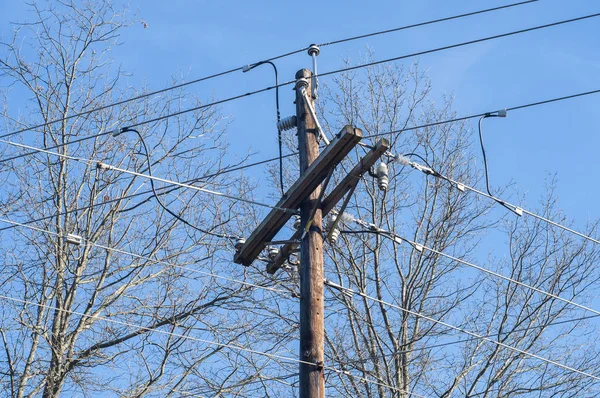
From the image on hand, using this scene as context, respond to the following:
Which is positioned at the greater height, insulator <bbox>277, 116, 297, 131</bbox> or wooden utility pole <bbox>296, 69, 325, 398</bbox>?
insulator <bbox>277, 116, 297, 131</bbox>

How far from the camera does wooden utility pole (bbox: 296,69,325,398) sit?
27.7ft

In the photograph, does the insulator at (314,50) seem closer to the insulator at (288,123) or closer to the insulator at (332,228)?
the insulator at (288,123)

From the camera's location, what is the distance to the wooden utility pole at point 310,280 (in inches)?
332

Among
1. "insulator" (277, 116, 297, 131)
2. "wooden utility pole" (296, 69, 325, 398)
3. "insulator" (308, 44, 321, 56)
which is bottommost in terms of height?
"wooden utility pole" (296, 69, 325, 398)

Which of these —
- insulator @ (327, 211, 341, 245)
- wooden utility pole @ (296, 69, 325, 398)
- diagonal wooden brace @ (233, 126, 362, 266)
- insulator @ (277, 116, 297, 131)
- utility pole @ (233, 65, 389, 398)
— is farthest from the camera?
insulator @ (277, 116, 297, 131)

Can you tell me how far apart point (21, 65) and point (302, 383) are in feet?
36.3

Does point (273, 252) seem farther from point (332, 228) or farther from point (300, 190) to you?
point (300, 190)

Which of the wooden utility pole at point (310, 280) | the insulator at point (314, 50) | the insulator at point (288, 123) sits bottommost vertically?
the wooden utility pole at point (310, 280)

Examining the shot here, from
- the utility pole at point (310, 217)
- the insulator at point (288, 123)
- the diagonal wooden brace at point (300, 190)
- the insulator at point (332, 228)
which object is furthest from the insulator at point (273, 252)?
the insulator at point (288, 123)

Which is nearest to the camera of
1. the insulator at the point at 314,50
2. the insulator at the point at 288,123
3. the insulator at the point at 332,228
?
the insulator at the point at 332,228

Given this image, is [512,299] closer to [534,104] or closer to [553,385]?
[553,385]

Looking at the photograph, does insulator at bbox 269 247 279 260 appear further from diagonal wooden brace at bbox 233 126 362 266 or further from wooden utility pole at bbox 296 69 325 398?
wooden utility pole at bbox 296 69 325 398

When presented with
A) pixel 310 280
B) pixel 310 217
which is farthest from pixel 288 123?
pixel 310 280

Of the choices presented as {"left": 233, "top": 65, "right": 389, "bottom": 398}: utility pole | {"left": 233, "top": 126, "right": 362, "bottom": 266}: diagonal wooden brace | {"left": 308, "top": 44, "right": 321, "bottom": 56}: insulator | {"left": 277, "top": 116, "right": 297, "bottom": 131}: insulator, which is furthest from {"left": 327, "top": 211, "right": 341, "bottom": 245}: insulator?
{"left": 308, "top": 44, "right": 321, "bottom": 56}: insulator
